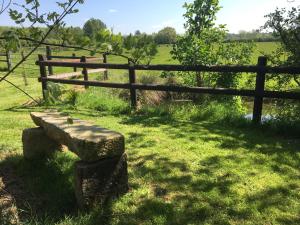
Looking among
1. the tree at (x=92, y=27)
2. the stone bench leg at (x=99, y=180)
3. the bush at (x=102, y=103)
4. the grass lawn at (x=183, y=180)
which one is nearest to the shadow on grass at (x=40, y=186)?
the grass lawn at (x=183, y=180)

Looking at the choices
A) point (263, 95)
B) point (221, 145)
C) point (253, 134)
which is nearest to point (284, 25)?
point (263, 95)

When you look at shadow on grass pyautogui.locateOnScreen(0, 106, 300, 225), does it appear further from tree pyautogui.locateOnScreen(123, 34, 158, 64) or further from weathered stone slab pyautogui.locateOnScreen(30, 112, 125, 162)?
tree pyautogui.locateOnScreen(123, 34, 158, 64)

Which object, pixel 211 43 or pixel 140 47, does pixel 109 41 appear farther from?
pixel 211 43

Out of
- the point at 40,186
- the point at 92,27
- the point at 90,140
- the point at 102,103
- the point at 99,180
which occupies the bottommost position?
the point at 40,186

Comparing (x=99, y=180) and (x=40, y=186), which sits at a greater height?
(x=99, y=180)

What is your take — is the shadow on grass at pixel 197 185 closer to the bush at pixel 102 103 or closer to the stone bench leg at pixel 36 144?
the stone bench leg at pixel 36 144

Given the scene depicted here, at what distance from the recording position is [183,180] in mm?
4266

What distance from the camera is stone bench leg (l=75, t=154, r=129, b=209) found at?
3.61 meters

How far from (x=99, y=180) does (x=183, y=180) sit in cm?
110

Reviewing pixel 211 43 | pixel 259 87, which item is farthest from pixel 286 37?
pixel 211 43

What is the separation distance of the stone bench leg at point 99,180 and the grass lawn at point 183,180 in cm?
11

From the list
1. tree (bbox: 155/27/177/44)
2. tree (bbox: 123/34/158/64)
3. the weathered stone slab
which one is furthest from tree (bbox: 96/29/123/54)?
the weathered stone slab

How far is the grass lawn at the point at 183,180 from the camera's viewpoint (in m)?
3.54

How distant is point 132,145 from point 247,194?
218 cm
